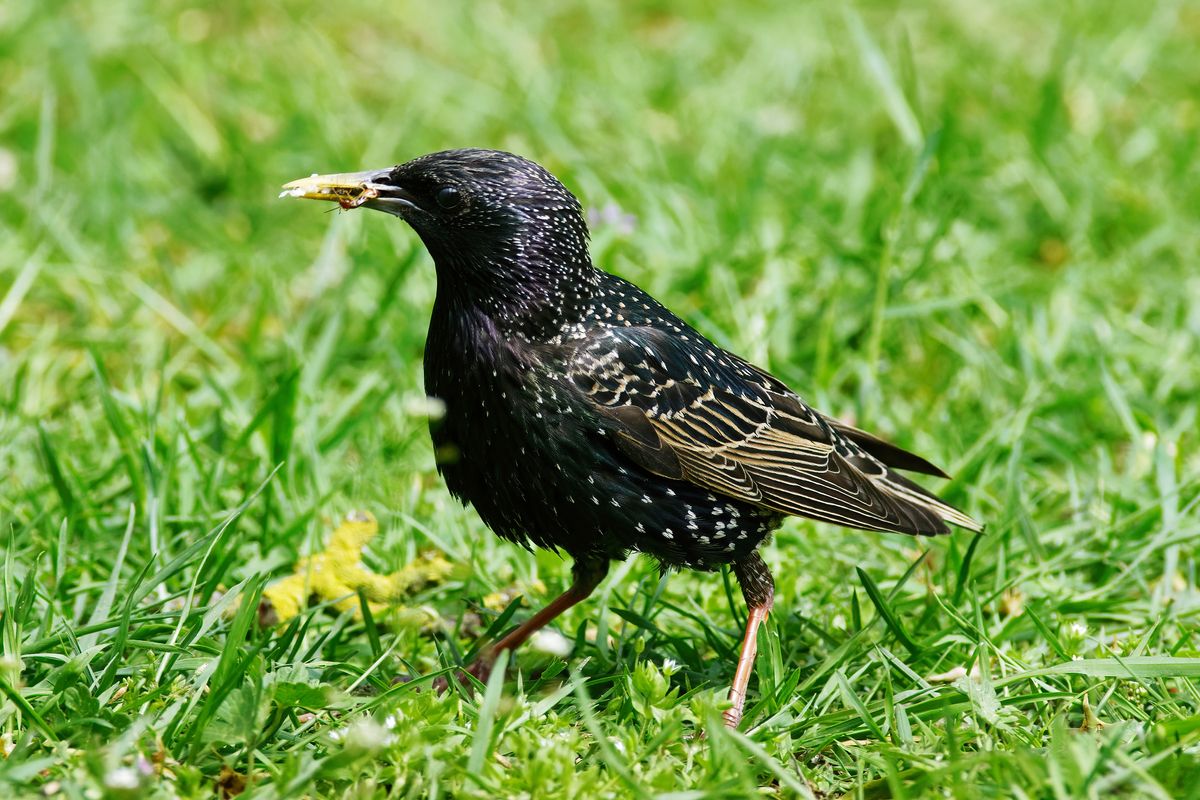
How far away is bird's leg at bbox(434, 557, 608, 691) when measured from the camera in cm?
396

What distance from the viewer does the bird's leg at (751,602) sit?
12.1ft

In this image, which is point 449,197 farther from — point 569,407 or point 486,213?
point 569,407

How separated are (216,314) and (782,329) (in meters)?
2.32

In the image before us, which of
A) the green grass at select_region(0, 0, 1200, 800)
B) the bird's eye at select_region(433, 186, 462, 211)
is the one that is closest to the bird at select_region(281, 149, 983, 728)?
the bird's eye at select_region(433, 186, 462, 211)

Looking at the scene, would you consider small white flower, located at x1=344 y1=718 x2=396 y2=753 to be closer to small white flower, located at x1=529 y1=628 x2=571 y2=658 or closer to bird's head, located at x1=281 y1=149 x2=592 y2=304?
small white flower, located at x1=529 y1=628 x2=571 y2=658

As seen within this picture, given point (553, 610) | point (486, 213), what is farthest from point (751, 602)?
point (486, 213)

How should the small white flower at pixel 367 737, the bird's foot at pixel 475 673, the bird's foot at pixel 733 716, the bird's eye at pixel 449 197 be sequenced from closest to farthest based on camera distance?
1. the small white flower at pixel 367 737
2. the bird's foot at pixel 733 716
3. the bird's eye at pixel 449 197
4. the bird's foot at pixel 475 673

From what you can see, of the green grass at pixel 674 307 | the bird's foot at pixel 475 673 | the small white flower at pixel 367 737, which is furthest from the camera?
the bird's foot at pixel 475 673

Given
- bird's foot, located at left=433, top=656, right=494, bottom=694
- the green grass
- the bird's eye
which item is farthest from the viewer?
bird's foot, located at left=433, top=656, right=494, bottom=694

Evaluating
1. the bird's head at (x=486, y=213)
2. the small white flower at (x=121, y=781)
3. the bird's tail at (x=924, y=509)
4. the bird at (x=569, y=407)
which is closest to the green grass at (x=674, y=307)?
the small white flower at (x=121, y=781)

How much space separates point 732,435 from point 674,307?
6.44 feet

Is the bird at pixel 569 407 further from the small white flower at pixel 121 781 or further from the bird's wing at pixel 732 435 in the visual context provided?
the small white flower at pixel 121 781

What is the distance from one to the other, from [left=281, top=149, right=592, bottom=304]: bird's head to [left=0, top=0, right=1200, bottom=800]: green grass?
0.76m

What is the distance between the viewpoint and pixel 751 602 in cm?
385
